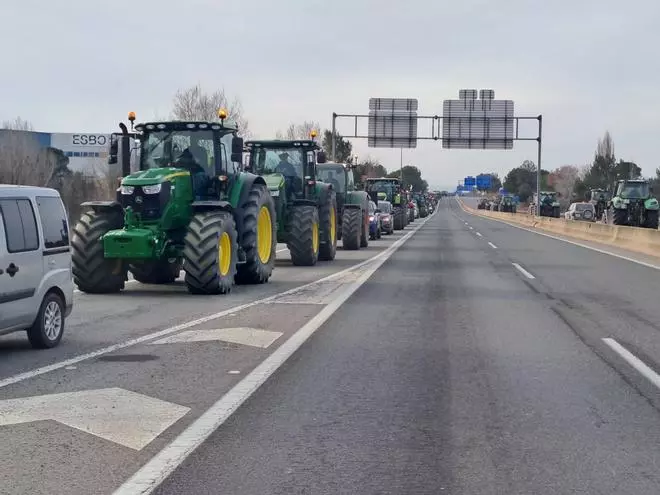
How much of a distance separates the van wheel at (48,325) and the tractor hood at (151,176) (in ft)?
18.0

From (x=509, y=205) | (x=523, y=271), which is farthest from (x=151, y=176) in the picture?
(x=509, y=205)

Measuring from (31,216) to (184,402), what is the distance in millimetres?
3579

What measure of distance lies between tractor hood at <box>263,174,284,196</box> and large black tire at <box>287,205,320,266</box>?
2.29 ft

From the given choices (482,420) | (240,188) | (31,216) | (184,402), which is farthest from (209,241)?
(482,420)

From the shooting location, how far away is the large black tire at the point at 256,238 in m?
17.9

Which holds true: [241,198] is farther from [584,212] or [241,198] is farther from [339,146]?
[339,146]

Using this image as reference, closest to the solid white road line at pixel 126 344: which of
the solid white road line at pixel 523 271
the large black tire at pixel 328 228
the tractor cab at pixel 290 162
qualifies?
the solid white road line at pixel 523 271

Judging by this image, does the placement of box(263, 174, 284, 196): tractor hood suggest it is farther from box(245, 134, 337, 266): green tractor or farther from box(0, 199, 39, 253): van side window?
box(0, 199, 39, 253): van side window

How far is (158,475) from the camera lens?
584 centimetres

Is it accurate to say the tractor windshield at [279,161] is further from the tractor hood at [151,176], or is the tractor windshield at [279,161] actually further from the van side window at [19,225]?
the van side window at [19,225]

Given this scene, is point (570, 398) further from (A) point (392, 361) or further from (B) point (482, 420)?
(A) point (392, 361)

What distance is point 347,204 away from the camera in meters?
31.7

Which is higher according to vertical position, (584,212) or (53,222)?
(53,222)

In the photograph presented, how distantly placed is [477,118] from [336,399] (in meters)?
49.0
